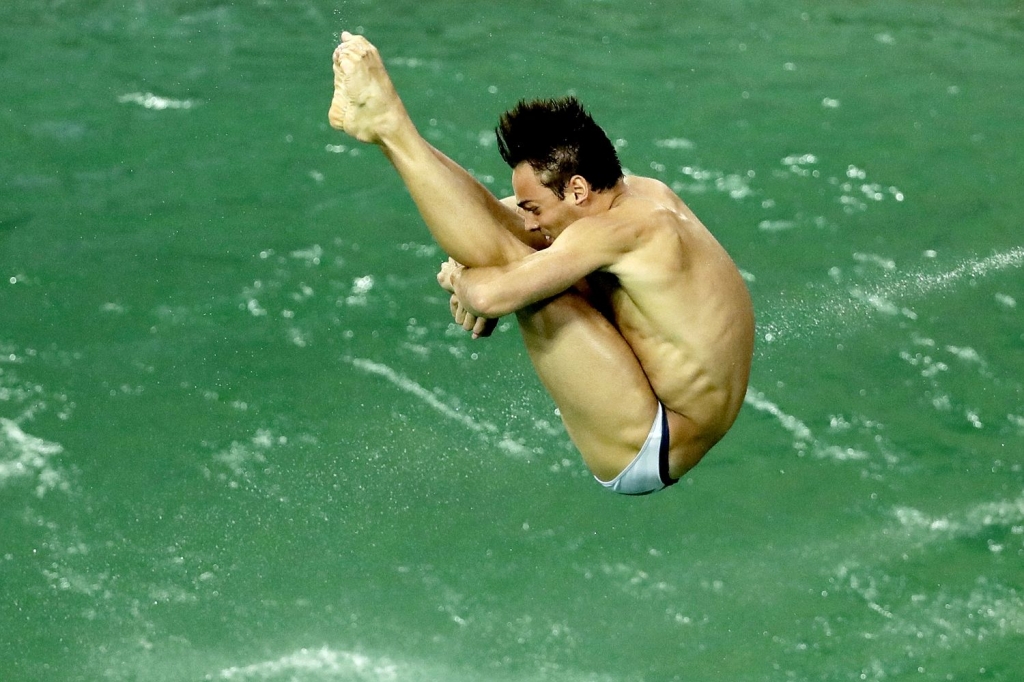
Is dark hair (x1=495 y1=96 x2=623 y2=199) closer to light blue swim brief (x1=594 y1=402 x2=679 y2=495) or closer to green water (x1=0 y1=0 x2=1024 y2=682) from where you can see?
light blue swim brief (x1=594 y1=402 x2=679 y2=495)

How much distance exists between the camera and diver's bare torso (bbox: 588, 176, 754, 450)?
3.24m

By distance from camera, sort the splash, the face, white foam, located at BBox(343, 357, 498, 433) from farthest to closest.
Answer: the splash
white foam, located at BBox(343, 357, 498, 433)
the face

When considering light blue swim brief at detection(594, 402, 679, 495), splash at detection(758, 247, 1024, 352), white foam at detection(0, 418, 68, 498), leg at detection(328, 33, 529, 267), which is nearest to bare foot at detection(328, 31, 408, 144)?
leg at detection(328, 33, 529, 267)

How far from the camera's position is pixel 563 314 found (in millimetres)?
3307

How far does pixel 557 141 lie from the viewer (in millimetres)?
3191

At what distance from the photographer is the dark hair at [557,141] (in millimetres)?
3180

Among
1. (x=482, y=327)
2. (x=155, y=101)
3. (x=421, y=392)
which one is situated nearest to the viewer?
(x=482, y=327)

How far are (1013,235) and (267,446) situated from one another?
157 inches

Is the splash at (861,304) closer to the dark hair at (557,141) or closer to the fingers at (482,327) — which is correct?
the fingers at (482,327)

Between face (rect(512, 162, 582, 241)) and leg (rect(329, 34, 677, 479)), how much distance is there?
2.9 inches

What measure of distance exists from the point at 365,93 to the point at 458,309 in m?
0.63

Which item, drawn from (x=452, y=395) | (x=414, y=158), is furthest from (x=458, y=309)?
(x=452, y=395)

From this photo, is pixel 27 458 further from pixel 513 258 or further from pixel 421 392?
pixel 513 258

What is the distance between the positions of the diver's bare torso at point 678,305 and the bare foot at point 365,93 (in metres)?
0.57
